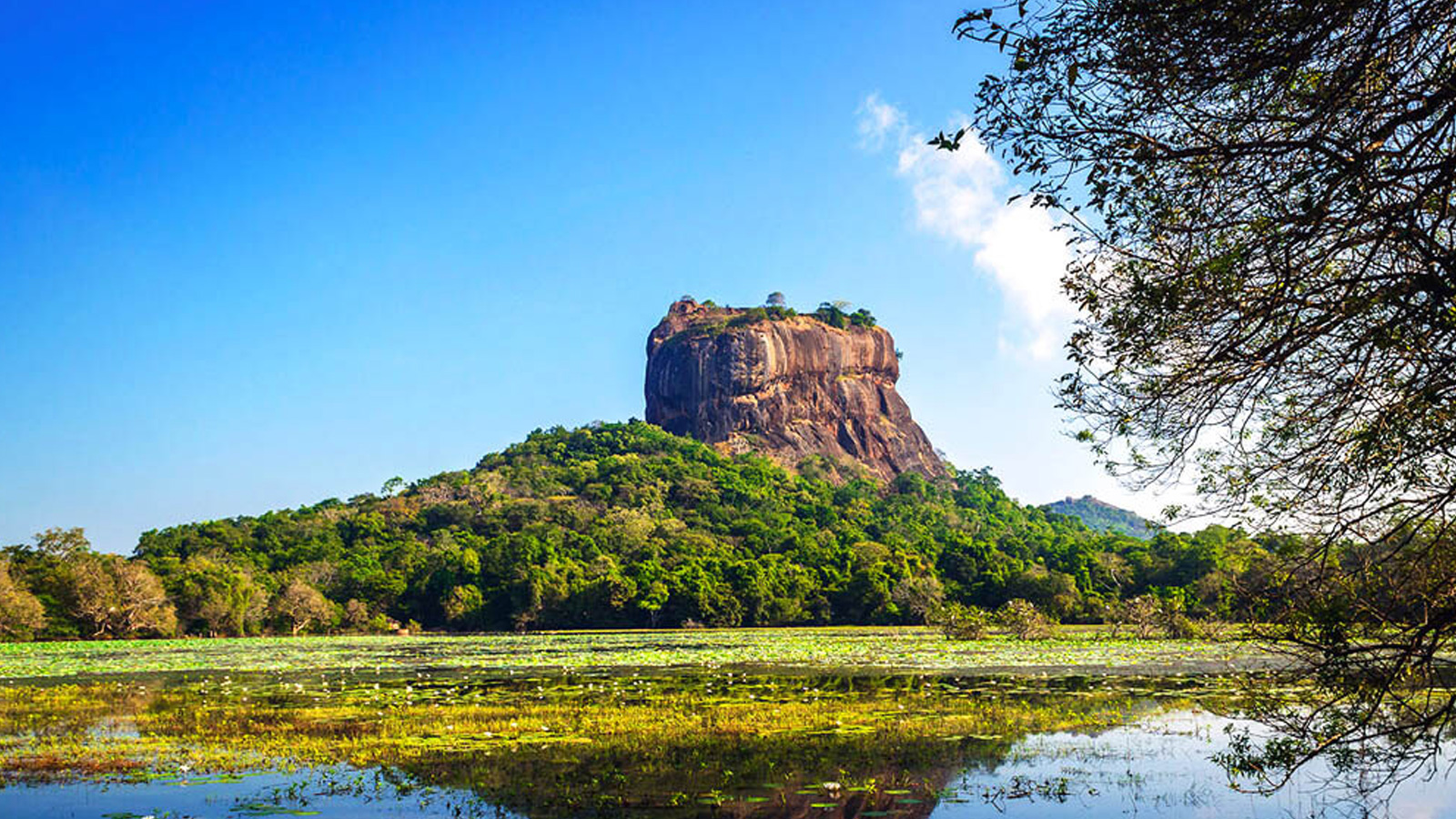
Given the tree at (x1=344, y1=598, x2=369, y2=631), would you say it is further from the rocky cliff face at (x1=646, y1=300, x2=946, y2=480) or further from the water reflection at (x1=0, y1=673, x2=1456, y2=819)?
the rocky cliff face at (x1=646, y1=300, x2=946, y2=480)

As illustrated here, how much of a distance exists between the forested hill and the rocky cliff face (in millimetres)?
40211

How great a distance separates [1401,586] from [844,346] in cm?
14597

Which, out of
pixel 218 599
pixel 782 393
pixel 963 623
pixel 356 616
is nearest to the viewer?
pixel 963 623

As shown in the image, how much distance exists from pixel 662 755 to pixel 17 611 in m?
48.2

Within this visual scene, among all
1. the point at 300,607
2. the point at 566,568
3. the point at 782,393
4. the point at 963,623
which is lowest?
the point at 963,623

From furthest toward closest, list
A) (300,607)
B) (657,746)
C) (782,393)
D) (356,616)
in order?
(782,393), (356,616), (300,607), (657,746)

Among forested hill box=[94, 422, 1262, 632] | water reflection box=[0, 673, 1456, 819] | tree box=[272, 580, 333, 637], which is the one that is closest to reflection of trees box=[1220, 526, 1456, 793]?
water reflection box=[0, 673, 1456, 819]

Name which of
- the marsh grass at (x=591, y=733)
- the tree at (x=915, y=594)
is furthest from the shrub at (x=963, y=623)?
the marsh grass at (x=591, y=733)

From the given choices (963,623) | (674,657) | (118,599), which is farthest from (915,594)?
(118,599)

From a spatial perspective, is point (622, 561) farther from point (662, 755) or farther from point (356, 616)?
point (662, 755)

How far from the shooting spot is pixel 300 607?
184 feet

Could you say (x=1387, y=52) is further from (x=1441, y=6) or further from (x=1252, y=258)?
(x=1252, y=258)

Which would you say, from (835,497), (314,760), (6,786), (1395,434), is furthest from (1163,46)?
(835,497)

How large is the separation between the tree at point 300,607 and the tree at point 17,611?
11.1 metres
